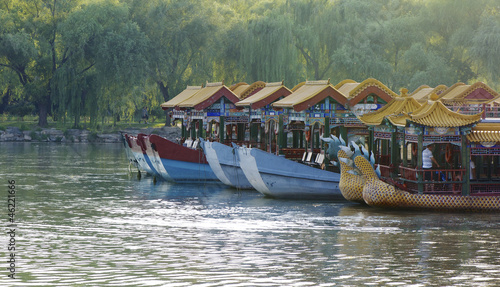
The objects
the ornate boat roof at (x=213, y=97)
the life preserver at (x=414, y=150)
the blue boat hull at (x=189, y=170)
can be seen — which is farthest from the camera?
the ornate boat roof at (x=213, y=97)

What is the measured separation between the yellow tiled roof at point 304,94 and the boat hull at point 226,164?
278 cm

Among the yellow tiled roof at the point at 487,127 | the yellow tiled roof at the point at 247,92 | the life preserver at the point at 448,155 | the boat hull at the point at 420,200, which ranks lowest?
the boat hull at the point at 420,200

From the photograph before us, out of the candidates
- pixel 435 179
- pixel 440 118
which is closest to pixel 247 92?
pixel 435 179

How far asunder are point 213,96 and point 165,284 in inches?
855

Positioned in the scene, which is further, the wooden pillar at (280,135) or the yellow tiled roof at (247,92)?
the yellow tiled roof at (247,92)

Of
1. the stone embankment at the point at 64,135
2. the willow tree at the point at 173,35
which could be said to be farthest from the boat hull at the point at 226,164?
the stone embankment at the point at 64,135

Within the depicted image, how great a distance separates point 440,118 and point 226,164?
9.76 m

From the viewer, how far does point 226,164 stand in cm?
3161

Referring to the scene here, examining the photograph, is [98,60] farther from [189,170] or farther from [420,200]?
[420,200]

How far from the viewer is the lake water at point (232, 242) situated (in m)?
16.1

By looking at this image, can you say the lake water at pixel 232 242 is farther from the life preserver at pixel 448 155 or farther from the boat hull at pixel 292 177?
the life preserver at pixel 448 155

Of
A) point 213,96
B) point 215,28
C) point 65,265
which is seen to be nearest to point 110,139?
point 215,28

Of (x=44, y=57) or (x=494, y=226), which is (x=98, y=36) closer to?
(x=44, y=57)

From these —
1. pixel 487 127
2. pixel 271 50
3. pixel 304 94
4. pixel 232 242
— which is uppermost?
pixel 271 50
